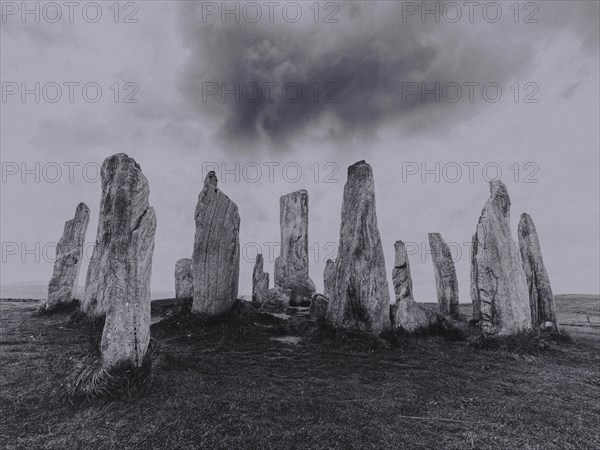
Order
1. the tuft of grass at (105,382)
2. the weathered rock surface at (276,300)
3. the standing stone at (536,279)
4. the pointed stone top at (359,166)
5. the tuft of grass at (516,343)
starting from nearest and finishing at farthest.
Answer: the tuft of grass at (105,382), the tuft of grass at (516,343), the pointed stone top at (359,166), the standing stone at (536,279), the weathered rock surface at (276,300)

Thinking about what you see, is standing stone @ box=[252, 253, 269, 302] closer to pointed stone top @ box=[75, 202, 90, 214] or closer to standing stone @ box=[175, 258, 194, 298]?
standing stone @ box=[175, 258, 194, 298]

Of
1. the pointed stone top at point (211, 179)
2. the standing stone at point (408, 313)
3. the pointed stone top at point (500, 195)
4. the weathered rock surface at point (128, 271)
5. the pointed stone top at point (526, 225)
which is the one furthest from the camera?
the pointed stone top at point (526, 225)

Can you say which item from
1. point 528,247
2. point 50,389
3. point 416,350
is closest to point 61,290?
point 50,389

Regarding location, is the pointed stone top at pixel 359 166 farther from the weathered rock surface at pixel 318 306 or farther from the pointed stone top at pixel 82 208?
the pointed stone top at pixel 82 208

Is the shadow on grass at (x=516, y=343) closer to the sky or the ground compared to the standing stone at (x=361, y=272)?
closer to the ground

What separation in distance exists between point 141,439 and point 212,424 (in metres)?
0.74

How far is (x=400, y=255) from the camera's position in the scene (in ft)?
41.9

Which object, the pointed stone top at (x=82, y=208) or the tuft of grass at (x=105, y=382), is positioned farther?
the pointed stone top at (x=82, y=208)

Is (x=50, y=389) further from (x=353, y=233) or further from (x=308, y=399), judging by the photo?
(x=353, y=233)

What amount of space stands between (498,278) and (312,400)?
6.60 m

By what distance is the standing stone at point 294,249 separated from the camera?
51.6 ft

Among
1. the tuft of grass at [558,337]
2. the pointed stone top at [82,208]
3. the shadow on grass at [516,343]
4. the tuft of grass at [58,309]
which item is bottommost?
the tuft of grass at [558,337]

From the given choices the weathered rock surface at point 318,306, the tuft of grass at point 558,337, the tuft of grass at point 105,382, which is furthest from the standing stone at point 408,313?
the tuft of grass at point 105,382

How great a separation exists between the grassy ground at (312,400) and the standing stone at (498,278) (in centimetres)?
107
